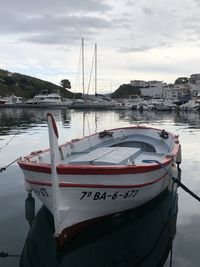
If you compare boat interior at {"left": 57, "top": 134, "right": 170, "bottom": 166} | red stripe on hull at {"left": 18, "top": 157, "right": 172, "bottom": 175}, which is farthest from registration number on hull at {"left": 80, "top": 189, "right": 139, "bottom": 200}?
boat interior at {"left": 57, "top": 134, "right": 170, "bottom": 166}

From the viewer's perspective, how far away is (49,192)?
34.4ft

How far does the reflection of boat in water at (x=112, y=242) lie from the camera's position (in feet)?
31.3

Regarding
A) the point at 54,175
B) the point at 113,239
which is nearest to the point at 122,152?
the point at 113,239

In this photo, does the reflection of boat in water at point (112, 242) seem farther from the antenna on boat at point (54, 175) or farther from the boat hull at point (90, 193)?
the antenna on boat at point (54, 175)

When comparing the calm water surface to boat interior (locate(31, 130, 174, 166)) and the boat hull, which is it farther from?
boat interior (locate(31, 130, 174, 166))

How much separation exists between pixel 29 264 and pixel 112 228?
111 inches

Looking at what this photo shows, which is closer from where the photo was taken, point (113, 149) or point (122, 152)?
point (122, 152)

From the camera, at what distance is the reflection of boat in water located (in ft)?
31.3

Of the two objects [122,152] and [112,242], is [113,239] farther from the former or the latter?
[122,152]

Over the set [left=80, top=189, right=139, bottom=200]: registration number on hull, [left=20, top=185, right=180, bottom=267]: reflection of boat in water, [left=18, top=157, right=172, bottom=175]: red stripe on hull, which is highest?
[left=18, top=157, right=172, bottom=175]: red stripe on hull

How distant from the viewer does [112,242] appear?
34.7 feet

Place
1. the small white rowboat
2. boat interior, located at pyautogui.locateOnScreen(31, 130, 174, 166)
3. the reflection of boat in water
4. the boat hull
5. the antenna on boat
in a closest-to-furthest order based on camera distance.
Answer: the reflection of boat in water < the antenna on boat < the small white rowboat < the boat hull < boat interior, located at pyautogui.locateOnScreen(31, 130, 174, 166)

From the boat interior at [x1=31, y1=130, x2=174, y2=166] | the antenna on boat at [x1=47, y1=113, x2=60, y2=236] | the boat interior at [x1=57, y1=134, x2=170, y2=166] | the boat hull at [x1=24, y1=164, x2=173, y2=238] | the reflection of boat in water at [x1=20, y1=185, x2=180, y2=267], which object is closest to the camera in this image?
the reflection of boat in water at [x1=20, y1=185, x2=180, y2=267]

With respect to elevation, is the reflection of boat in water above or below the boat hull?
below
